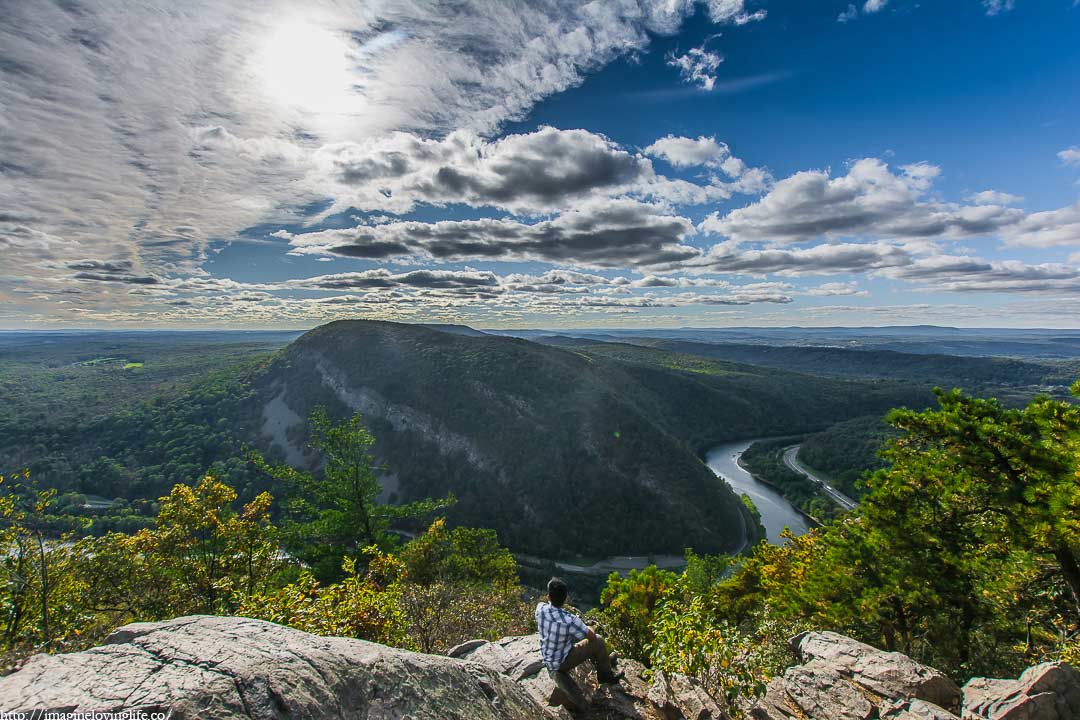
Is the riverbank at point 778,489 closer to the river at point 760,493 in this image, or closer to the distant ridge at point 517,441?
the river at point 760,493

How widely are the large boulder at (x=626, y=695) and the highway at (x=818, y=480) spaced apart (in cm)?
13743

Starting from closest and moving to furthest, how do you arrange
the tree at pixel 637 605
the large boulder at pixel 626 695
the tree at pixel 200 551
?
the large boulder at pixel 626 695 < the tree at pixel 200 551 < the tree at pixel 637 605

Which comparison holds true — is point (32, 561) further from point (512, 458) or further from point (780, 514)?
point (780, 514)

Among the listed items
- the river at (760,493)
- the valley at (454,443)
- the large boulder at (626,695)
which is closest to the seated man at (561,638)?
the large boulder at (626,695)

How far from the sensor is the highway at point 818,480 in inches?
5108

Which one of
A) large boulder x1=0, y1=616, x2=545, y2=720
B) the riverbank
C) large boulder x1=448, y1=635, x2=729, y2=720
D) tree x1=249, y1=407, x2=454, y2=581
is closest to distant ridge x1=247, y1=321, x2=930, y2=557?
the riverbank

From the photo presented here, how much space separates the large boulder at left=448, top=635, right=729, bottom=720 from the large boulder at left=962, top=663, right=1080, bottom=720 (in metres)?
5.42

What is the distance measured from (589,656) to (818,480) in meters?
170

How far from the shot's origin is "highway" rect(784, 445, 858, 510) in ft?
426

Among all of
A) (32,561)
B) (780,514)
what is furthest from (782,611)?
(780,514)

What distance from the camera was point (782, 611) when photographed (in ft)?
78.4

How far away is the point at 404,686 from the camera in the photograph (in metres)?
6.35

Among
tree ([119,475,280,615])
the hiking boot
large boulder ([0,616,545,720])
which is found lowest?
tree ([119,475,280,615])

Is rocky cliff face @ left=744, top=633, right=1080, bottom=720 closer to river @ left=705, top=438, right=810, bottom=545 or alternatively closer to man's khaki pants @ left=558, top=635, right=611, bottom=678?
man's khaki pants @ left=558, top=635, right=611, bottom=678
